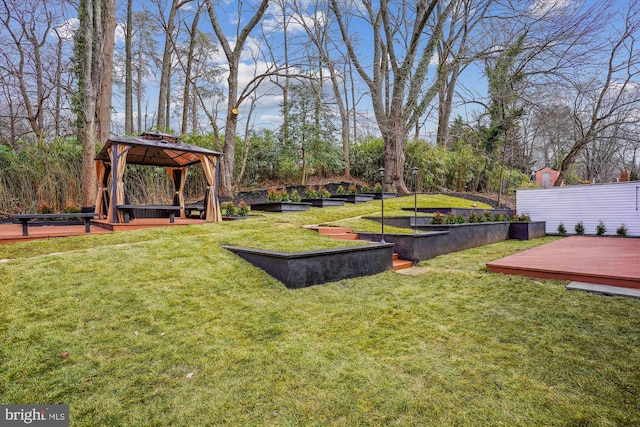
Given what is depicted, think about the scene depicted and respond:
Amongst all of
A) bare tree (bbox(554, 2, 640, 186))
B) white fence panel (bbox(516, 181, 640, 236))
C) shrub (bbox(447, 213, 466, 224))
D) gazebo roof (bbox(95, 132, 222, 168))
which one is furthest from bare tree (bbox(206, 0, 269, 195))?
bare tree (bbox(554, 2, 640, 186))

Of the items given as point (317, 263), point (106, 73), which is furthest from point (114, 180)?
point (317, 263)

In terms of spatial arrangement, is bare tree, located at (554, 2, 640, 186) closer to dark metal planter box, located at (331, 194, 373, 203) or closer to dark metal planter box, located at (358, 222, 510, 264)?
dark metal planter box, located at (358, 222, 510, 264)

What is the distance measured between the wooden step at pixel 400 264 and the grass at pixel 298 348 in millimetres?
936

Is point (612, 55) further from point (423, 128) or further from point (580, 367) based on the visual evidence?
point (580, 367)

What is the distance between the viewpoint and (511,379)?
1.97 meters

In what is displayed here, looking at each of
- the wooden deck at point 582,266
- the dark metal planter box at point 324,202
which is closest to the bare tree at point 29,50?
the dark metal planter box at point 324,202

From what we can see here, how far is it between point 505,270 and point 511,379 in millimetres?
2784

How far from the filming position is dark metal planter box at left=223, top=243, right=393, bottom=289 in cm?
361

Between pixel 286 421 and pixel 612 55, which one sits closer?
pixel 286 421

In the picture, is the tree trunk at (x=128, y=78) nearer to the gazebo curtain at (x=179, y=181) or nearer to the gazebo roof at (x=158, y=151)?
the gazebo curtain at (x=179, y=181)

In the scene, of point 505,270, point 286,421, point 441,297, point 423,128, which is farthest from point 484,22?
point 286,421

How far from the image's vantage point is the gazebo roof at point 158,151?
6.77 m

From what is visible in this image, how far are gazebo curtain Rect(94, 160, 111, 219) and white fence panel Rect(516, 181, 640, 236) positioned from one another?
12.5m

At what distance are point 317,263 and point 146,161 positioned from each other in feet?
21.6
